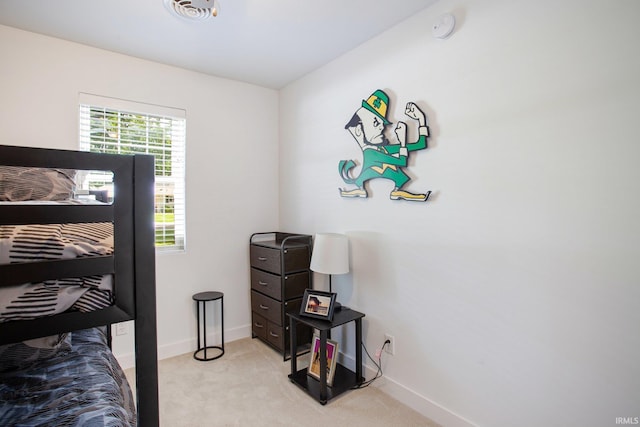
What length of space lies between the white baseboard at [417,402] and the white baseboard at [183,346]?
4.37 ft

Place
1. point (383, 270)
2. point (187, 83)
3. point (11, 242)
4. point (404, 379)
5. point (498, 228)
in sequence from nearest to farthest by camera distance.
Answer: point (11, 242) < point (498, 228) < point (404, 379) < point (383, 270) < point (187, 83)

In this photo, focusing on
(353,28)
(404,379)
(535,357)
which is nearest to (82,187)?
(353,28)

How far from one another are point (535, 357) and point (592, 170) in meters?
0.88

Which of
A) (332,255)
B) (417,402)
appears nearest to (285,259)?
(332,255)

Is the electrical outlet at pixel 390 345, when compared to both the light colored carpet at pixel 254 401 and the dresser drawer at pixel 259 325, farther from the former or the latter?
the dresser drawer at pixel 259 325

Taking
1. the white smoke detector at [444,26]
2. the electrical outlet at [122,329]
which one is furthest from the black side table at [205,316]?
the white smoke detector at [444,26]

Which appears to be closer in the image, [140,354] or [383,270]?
[140,354]

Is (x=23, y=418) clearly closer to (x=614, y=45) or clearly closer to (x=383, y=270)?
(x=383, y=270)

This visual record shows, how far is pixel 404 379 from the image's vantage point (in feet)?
6.82

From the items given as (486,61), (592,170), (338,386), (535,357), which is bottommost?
(338,386)

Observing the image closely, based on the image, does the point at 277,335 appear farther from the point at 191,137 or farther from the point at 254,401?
the point at 191,137

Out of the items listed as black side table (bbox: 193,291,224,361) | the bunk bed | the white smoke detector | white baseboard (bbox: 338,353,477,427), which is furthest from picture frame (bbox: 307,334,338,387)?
the white smoke detector

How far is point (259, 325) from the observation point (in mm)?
2982

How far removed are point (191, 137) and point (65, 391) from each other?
2.28 m
